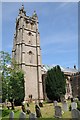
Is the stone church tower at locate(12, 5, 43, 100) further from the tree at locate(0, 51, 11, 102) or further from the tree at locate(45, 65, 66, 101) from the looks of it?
the tree at locate(0, 51, 11, 102)

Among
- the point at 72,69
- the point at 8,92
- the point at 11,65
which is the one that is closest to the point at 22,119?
the point at 8,92

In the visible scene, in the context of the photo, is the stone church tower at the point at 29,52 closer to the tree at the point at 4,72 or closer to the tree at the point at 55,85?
the tree at the point at 55,85

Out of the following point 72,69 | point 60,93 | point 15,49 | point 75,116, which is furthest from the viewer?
point 72,69

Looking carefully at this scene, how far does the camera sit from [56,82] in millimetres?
38719

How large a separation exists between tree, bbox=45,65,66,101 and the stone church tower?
4.74 m

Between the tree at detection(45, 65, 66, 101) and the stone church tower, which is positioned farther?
the stone church tower

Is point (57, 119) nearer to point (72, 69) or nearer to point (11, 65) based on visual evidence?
point (11, 65)

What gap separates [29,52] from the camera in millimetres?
46312

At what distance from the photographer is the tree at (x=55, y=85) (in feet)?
125

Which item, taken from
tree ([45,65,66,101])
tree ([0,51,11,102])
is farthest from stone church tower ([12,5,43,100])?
tree ([0,51,11,102])

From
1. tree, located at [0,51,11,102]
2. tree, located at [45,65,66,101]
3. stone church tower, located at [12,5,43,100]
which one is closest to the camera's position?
tree, located at [0,51,11,102]

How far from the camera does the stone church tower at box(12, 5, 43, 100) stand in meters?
43.1

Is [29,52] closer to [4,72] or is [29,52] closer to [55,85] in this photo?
[55,85]

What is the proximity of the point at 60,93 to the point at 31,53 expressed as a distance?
42.1 ft
